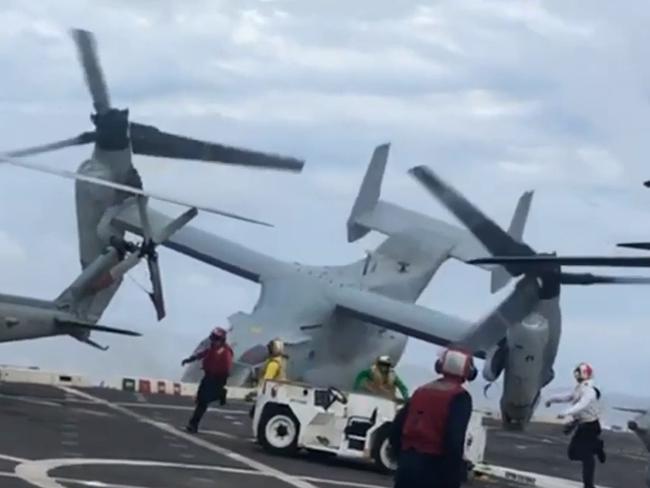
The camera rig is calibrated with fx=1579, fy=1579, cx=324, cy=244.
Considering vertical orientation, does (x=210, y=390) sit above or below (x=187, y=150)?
below

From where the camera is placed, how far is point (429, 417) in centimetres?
1095

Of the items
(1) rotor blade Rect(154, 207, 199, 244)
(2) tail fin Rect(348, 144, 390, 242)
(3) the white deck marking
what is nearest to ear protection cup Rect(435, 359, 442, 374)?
(3) the white deck marking

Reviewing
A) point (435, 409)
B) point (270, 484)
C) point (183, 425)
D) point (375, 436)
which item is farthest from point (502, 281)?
point (435, 409)

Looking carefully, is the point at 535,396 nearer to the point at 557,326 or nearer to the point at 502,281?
the point at 557,326

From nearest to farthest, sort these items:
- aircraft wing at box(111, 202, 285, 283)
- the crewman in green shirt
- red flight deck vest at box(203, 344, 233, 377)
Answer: the crewman in green shirt → red flight deck vest at box(203, 344, 233, 377) → aircraft wing at box(111, 202, 285, 283)

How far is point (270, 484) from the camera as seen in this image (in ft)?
62.3

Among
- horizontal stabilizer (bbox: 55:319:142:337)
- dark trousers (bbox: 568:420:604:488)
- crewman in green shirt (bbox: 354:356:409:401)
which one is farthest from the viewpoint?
horizontal stabilizer (bbox: 55:319:142:337)

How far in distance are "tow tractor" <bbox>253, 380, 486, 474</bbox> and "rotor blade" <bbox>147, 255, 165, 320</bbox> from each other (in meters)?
13.9

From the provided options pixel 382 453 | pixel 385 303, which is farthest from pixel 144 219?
pixel 385 303

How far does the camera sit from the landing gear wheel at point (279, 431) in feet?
74.2

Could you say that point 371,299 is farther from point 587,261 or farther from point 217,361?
point 587,261

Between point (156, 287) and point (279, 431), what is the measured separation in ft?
52.0

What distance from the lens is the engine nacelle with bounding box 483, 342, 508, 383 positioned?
39312mm

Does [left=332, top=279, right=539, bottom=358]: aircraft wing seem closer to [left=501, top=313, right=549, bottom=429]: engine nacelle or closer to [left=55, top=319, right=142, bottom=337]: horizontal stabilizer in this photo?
[left=501, top=313, right=549, bottom=429]: engine nacelle
